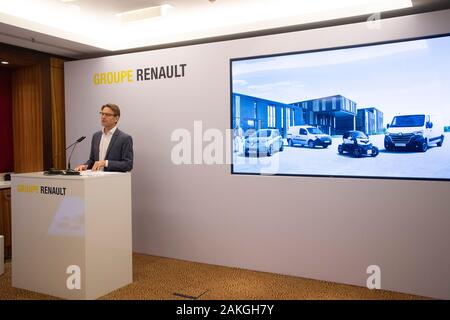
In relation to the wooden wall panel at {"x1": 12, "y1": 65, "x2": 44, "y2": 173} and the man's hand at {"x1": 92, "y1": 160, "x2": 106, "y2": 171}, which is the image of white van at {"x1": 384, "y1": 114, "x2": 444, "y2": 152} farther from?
the wooden wall panel at {"x1": 12, "y1": 65, "x2": 44, "y2": 173}

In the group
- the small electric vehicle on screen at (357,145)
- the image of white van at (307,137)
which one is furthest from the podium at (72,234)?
the small electric vehicle on screen at (357,145)

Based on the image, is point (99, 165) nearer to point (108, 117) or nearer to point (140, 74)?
point (108, 117)

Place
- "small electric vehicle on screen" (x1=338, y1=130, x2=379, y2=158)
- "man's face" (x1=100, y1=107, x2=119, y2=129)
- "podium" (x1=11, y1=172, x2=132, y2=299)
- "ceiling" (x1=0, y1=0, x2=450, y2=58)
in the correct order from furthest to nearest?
"man's face" (x1=100, y1=107, x2=119, y2=129) → "ceiling" (x1=0, y1=0, x2=450, y2=58) → "small electric vehicle on screen" (x1=338, y1=130, x2=379, y2=158) → "podium" (x1=11, y1=172, x2=132, y2=299)

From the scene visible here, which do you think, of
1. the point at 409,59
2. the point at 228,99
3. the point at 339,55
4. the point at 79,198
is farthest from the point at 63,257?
the point at 409,59

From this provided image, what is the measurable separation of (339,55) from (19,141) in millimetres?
4256

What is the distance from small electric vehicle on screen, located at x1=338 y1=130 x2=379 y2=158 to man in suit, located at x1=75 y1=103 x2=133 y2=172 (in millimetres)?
2221

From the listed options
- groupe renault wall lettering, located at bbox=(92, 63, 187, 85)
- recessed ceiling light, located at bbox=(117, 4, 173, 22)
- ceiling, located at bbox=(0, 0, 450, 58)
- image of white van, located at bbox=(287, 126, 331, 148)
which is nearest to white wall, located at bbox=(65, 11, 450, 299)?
groupe renault wall lettering, located at bbox=(92, 63, 187, 85)

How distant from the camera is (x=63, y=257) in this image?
11.6ft

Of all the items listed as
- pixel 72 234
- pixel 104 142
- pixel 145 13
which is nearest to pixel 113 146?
pixel 104 142

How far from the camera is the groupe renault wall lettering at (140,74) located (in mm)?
4762

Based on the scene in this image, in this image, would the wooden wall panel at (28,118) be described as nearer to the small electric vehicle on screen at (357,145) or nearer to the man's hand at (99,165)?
the man's hand at (99,165)

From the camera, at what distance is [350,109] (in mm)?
3891

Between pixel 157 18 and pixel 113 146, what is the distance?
1510 millimetres

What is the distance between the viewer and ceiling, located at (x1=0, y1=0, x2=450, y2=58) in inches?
157
